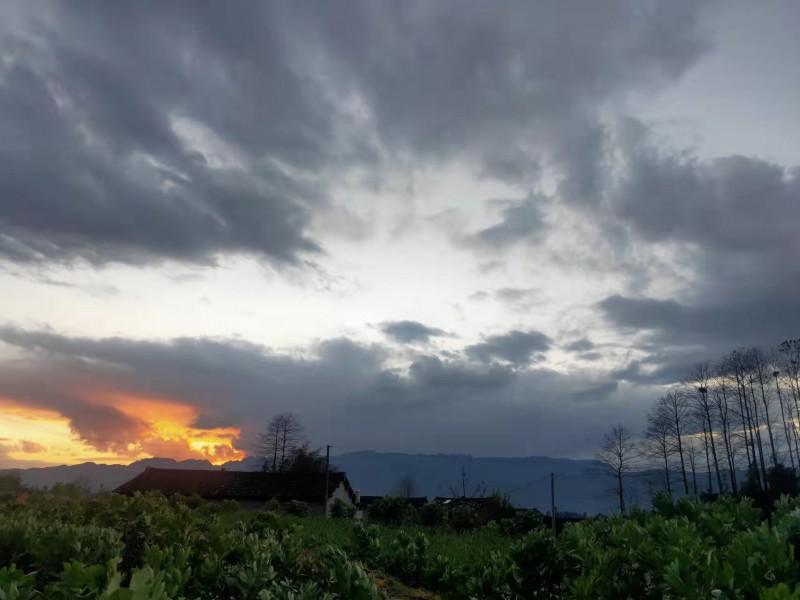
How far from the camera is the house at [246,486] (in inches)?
1987

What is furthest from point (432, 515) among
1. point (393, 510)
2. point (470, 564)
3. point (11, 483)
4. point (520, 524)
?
point (470, 564)

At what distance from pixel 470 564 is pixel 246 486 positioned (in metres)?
51.1

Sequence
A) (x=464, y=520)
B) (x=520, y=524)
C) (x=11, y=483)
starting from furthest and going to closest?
(x=464, y=520) < (x=520, y=524) < (x=11, y=483)

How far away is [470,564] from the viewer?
7.32m

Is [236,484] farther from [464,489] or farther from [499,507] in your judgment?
[464,489]

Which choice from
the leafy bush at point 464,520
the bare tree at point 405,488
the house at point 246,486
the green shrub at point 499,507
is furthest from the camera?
the bare tree at point 405,488

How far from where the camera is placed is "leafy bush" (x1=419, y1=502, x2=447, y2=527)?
34.6m

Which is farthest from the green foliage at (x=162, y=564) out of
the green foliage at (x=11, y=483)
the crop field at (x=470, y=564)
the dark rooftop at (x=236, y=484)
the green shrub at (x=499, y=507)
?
the dark rooftop at (x=236, y=484)

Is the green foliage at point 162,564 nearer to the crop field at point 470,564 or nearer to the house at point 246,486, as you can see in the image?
the crop field at point 470,564

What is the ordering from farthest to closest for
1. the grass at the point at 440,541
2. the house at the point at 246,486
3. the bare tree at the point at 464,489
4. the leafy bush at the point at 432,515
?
the bare tree at the point at 464,489 → the house at the point at 246,486 → the leafy bush at the point at 432,515 → the grass at the point at 440,541

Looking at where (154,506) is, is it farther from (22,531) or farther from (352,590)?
(352,590)

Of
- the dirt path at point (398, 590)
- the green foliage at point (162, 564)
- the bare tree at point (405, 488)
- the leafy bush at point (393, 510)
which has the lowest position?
the bare tree at point (405, 488)

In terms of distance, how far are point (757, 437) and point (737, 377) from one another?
584 centimetres

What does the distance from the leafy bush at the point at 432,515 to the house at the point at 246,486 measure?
54.5 feet
